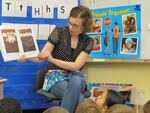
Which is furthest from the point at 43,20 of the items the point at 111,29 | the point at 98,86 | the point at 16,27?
the point at 98,86

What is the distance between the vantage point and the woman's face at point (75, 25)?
269 cm

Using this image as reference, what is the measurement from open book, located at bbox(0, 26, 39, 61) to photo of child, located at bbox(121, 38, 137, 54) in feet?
3.55

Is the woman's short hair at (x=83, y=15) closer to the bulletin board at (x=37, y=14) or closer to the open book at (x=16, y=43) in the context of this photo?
the open book at (x=16, y=43)

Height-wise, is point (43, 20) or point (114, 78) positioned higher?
point (43, 20)

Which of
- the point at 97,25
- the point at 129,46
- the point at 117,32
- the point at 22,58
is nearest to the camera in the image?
the point at 22,58

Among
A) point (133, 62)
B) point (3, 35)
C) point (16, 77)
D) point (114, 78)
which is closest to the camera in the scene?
point (3, 35)

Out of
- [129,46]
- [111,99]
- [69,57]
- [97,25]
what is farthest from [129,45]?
[111,99]

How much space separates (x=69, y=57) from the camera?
111 inches

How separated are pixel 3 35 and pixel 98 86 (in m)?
1.44

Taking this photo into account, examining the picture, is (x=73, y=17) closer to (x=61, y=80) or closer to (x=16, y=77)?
(x=61, y=80)

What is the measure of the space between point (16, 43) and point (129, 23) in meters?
1.31

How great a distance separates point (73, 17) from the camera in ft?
8.86

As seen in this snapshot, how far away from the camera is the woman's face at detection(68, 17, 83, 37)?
8.84ft

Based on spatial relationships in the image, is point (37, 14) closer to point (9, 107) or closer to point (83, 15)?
point (83, 15)
